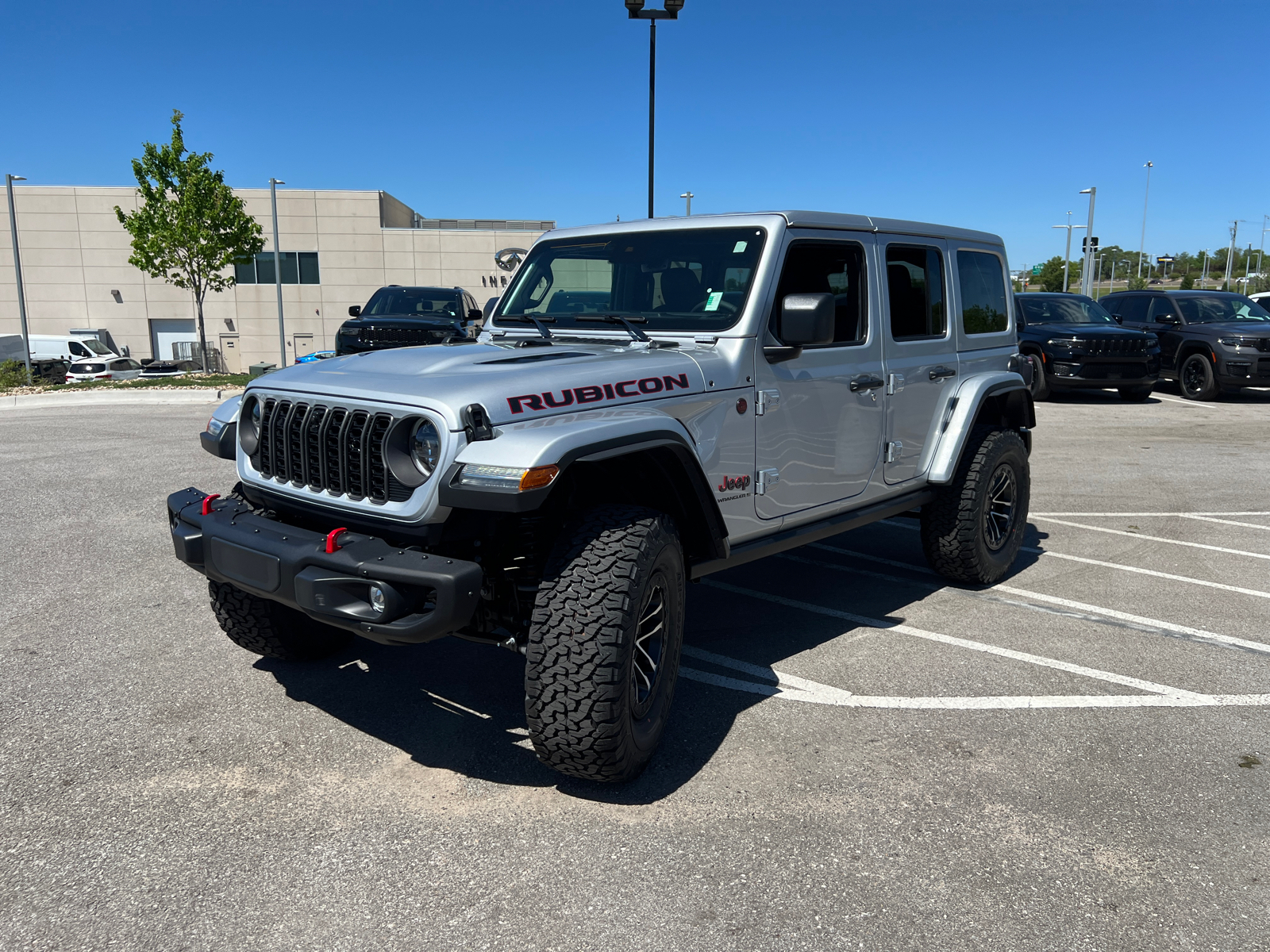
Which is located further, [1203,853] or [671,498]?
[671,498]

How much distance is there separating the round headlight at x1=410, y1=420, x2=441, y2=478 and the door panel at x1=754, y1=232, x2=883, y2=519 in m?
1.43

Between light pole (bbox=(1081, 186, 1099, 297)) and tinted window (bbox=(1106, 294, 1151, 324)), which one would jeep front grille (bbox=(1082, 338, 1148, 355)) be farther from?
light pole (bbox=(1081, 186, 1099, 297))

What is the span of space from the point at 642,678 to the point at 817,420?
4.98ft

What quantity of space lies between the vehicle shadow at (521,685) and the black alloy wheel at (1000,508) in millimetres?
474

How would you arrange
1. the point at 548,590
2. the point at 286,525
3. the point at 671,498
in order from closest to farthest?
the point at 548,590
the point at 286,525
the point at 671,498

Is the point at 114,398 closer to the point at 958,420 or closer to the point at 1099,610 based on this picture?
the point at 958,420

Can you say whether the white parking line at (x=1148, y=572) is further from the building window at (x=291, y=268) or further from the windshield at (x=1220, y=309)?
the building window at (x=291, y=268)

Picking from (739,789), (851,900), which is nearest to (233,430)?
(739,789)

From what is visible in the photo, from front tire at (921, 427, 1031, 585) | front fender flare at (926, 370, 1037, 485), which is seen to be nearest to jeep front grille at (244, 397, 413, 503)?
front fender flare at (926, 370, 1037, 485)

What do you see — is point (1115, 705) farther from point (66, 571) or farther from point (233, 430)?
point (66, 571)

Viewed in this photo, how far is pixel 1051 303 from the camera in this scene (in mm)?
16422

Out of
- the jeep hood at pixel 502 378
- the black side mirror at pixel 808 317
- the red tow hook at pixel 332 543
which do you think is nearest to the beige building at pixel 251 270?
the jeep hood at pixel 502 378

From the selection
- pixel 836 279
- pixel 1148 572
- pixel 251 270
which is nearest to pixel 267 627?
pixel 836 279

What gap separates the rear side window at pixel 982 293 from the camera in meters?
5.47
